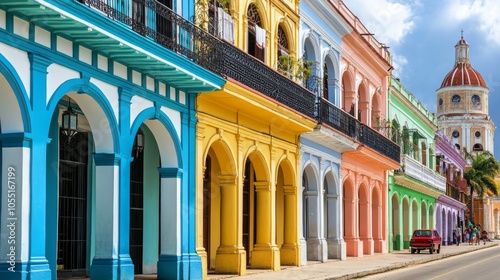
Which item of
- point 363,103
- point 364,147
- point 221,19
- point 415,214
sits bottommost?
point 415,214

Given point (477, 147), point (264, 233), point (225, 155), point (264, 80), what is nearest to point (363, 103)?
point (264, 233)

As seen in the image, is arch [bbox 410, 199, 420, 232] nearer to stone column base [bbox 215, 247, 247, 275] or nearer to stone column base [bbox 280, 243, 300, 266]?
stone column base [bbox 280, 243, 300, 266]

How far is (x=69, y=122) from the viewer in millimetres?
14531

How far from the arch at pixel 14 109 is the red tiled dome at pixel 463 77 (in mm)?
96513

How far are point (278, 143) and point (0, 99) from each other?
1102 cm

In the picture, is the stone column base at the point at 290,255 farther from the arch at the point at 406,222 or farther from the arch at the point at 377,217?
the arch at the point at 406,222

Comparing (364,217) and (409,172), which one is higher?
(409,172)

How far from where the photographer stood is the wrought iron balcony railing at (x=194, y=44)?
46.7 ft

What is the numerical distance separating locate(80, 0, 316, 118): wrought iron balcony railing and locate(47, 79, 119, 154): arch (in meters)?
1.23

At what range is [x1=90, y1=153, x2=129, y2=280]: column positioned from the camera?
46.1 ft

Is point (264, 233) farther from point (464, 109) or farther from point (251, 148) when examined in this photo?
point (464, 109)

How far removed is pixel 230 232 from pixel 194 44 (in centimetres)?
487

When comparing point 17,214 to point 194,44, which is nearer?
point 17,214

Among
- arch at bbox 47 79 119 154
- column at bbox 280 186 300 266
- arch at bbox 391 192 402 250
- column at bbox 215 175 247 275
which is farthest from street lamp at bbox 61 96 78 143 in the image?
arch at bbox 391 192 402 250
